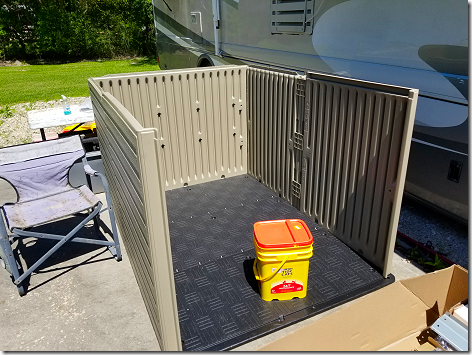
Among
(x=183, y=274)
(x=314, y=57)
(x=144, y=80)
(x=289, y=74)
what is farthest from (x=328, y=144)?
(x=144, y=80)

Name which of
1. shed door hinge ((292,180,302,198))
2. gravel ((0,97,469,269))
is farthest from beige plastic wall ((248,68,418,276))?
gravel ((0,97,469,269))

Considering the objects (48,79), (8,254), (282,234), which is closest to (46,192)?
(8,254)

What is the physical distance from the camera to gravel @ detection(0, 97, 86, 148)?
275 inches

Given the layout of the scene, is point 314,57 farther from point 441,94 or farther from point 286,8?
point 441,94

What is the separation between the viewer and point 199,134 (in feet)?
16.2

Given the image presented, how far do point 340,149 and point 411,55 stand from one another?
40.4 inches

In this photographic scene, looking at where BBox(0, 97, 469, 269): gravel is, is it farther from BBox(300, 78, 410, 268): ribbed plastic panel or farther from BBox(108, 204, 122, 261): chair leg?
BBox(108, 204, 122, 261): chair leg

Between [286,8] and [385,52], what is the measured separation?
1556mm

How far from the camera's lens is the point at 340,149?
11.7ft

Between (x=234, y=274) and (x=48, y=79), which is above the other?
(x=48, y=79)

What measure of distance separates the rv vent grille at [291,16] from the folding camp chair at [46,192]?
277 centimetres

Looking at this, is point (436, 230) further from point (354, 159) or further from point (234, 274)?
point (234, 274)

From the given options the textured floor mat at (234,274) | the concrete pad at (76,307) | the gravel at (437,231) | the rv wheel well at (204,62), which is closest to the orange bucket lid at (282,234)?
the textured floor mat at (234,274)

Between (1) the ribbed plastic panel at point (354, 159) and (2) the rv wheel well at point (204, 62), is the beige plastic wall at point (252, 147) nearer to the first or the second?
(1) the ribbed plastic panel at point (354, 159)
